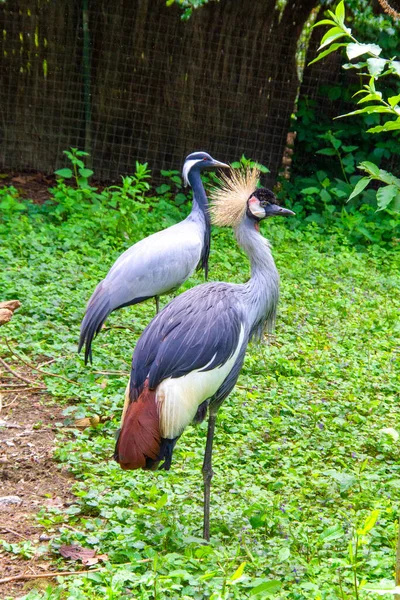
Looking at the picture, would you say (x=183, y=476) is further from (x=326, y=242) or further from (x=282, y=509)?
(x=326, y=242)

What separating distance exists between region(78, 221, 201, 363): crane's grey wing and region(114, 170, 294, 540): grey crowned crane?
138 cm

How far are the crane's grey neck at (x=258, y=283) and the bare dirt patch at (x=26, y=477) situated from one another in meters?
1.20

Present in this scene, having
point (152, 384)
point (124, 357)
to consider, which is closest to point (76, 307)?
point (124, 357)

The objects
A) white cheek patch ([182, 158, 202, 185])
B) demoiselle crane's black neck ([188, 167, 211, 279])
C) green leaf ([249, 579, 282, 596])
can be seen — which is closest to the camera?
green leaf ([249, 579, 282, 596])

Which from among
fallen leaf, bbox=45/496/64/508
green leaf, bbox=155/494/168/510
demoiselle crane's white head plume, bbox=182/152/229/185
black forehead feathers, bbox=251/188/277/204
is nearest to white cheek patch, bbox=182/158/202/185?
demoiselle crane's white head plume, bbox=182/152/229/185

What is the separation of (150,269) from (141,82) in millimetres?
4649

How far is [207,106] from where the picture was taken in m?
9.45

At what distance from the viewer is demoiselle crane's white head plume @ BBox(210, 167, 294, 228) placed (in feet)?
13.5

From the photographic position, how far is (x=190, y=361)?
342cm

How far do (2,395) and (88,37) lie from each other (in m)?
5.77

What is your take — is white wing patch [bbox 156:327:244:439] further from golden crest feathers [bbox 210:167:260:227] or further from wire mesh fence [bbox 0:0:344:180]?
wire mesh fence [bbox 0:0:344:180]

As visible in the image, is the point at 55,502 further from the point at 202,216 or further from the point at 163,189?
the point at 163,189

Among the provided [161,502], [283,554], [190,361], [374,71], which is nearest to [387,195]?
[374,71]

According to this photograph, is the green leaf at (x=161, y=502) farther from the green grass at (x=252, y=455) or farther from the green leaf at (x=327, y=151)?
the green leaf at (x=327, y=151)
